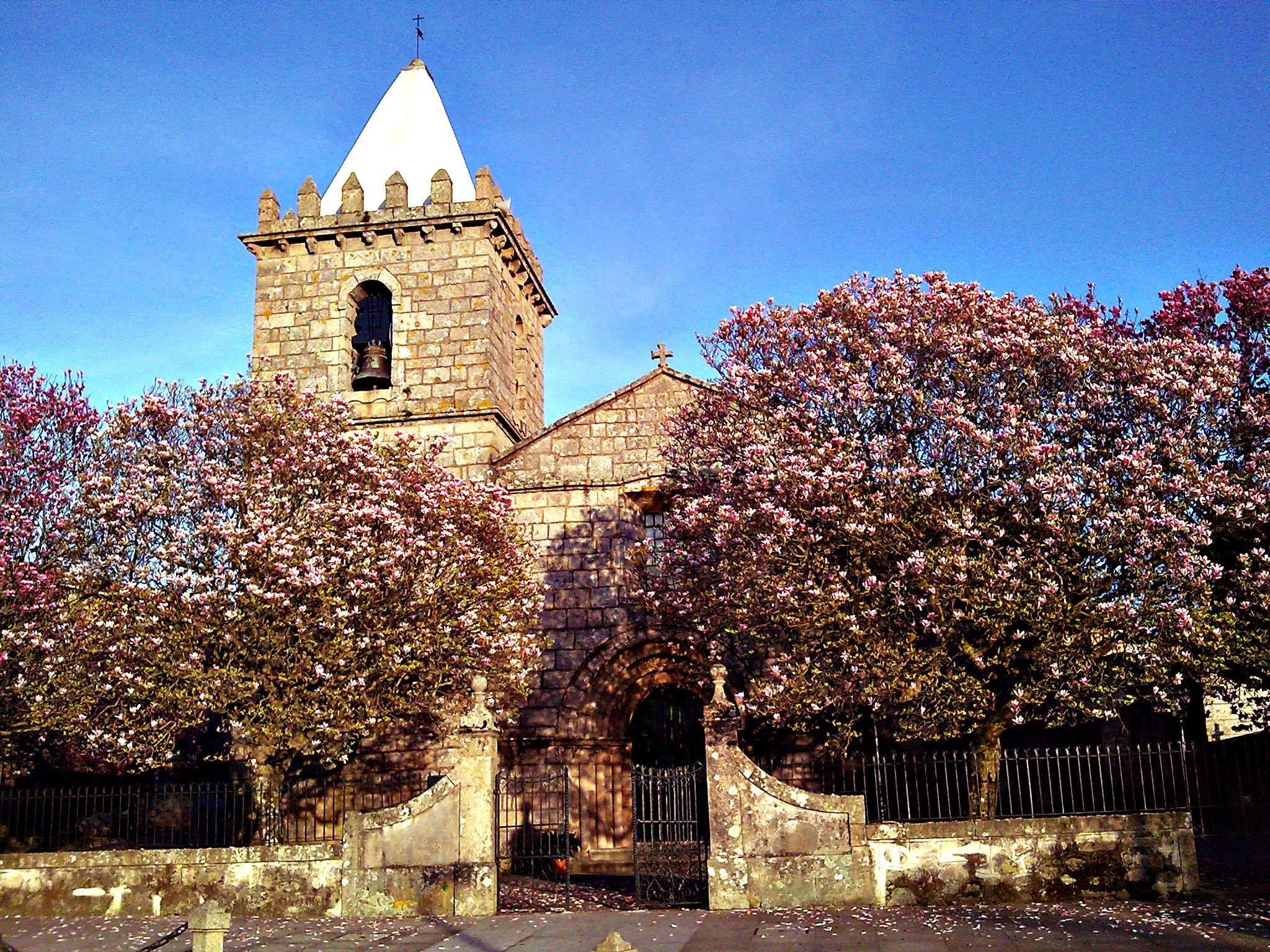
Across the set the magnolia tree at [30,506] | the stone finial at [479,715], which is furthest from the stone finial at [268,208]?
the stone finial at [479,715]

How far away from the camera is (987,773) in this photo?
601 inches

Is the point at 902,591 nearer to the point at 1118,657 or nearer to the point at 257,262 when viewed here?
the point at 1118,657

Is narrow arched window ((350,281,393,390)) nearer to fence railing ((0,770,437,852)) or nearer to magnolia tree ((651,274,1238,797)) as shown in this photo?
fence railing ((0,770,437,852))

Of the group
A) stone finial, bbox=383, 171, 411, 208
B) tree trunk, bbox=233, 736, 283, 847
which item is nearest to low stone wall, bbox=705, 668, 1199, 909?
tree trunk, bbox=233, 736, 283, 847

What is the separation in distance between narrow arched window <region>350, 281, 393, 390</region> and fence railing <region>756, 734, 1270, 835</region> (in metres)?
10.8

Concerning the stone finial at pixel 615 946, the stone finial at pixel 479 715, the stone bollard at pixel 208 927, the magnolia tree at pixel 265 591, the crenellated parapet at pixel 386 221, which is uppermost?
the crenellated parapet at pixel 386 221

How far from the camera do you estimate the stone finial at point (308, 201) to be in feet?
81.9

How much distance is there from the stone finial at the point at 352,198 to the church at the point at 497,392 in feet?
0.14

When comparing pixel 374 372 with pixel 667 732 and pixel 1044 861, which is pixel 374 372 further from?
pixel 1044 861

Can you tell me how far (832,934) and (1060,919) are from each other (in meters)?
2.33

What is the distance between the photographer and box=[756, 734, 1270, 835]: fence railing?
46.5ft

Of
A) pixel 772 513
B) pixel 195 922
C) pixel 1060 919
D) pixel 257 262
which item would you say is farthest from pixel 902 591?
pixel 257 262

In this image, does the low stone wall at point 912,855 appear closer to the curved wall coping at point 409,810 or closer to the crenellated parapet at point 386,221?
the curved wall coping at point 409,810

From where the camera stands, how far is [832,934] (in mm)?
11133
